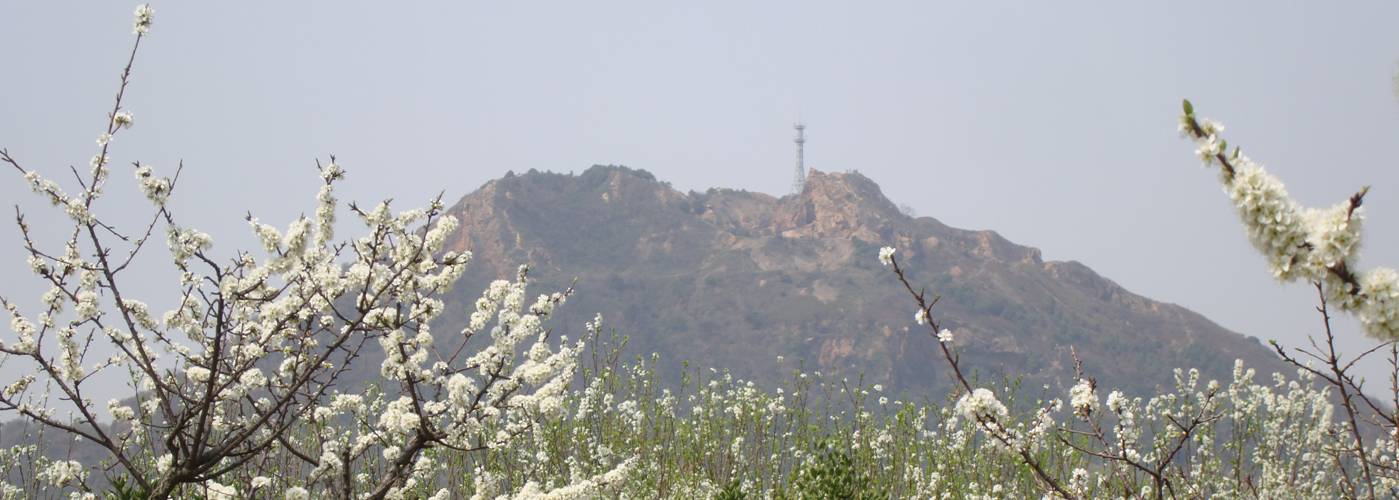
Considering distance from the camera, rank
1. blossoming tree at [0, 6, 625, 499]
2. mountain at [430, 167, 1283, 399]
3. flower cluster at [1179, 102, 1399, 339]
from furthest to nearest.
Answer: mountain at [430, 167, 1283, 399], blossoming tree at [0, 6, 625, 499], flower cluster at [1179, 102, 1399, 339]

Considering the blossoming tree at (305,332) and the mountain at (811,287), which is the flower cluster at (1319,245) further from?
the mountain at (811,287)

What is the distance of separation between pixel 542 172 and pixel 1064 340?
223ft

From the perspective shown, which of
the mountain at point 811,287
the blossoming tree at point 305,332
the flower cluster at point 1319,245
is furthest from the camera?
the mountain at point 811,287

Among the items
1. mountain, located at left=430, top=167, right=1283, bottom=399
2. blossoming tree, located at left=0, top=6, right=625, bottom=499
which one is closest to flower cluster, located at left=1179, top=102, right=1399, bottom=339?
blossoming tree, located at left=0, top=6, right=625, bottom=499

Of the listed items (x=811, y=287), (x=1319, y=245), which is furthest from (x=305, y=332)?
(x=811, y=287)

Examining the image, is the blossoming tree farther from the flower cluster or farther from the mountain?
the mountain

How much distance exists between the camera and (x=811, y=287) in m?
112

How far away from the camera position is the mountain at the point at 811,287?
328ft

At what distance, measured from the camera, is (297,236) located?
464 cm

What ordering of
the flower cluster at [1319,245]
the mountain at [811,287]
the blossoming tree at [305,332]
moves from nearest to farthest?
the flower cluster at [1319,245], the blossoming tree at [305,332], the mountain at [811,287]

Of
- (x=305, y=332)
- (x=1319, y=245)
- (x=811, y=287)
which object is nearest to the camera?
(x=1319, y=245)

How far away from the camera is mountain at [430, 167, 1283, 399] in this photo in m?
99.9

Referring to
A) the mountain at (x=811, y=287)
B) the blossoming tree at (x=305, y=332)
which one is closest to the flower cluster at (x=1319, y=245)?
the blossoming tree at (x=305, y=332)

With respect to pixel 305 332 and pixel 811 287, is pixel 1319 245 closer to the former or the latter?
pixel 305 332
